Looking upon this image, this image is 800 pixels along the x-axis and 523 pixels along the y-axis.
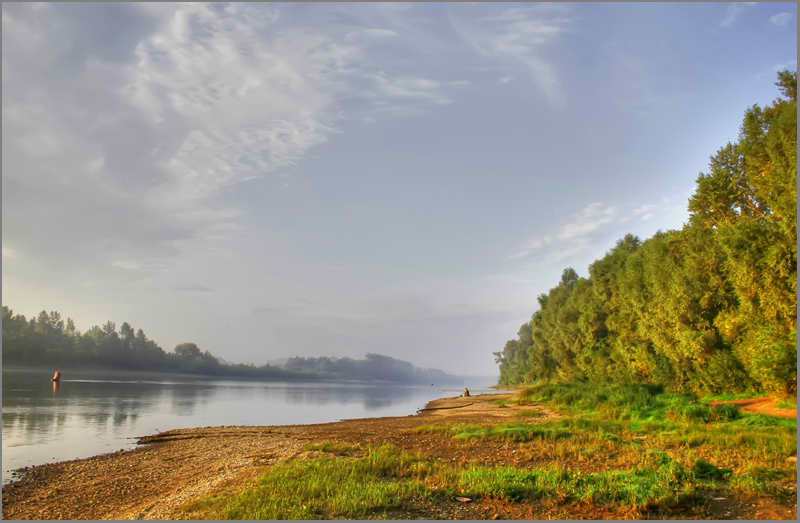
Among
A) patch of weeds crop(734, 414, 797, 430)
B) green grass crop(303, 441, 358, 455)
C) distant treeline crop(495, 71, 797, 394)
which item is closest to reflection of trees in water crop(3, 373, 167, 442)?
green grass crop(303, 441, 358, 455)

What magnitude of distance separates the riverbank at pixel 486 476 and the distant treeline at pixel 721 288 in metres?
9.88

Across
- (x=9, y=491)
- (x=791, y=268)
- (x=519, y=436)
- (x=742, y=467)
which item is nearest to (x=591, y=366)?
(x=791, y=268)

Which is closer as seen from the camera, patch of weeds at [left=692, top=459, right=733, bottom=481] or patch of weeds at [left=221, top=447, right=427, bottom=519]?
patch of weeds at [left=221, top=447, right=427, bottom=519]

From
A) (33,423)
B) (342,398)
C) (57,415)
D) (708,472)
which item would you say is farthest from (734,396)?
(342,398)

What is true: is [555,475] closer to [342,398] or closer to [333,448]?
[333,448]

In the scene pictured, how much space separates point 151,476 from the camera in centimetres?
1623

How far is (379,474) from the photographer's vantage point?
42.5 feet

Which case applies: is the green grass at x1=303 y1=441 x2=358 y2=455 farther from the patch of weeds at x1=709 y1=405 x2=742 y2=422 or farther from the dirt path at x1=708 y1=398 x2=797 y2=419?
the dirt path at x1=708 y1=398 x2=797 y2=419

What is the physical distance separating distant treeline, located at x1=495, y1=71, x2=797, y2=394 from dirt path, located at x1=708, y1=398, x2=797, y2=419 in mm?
1037

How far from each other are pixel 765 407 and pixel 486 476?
23.1 m

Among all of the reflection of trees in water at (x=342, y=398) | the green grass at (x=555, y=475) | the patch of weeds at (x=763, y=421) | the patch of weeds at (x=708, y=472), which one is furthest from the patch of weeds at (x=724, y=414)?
the reflection of trees in water at (x=342, y=398)

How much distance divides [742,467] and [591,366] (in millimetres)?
48908

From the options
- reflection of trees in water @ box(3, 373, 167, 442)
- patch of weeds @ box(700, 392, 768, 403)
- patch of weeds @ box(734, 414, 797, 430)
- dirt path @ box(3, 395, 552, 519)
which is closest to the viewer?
dirt path @ box(3, 395, 552, 519)

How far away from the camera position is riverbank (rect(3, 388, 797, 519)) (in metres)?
9.72
